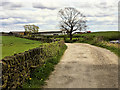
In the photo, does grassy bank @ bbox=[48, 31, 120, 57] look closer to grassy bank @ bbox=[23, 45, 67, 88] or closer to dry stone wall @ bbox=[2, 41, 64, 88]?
grassy bank @ bbox=[23, 45, 67, 88]

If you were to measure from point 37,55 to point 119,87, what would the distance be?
17.7ft

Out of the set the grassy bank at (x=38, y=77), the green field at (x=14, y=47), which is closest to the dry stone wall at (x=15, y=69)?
the grassy bank at (x=38, y=77)

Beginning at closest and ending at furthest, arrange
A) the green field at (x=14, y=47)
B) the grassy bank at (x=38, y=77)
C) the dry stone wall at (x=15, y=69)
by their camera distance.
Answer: the dry stone wall at (x=15, y=69) → the grassy bank at (x=38, y=77) → the green field at (x=14, y=47)

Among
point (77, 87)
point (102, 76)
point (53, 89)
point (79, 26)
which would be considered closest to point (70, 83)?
point (77, 87)

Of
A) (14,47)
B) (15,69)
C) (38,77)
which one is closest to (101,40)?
(14,47)

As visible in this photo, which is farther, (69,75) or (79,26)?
(79,26)

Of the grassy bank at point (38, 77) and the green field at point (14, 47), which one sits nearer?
the grassy bank at point (38, 77)

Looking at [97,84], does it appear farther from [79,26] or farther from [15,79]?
[79,26]

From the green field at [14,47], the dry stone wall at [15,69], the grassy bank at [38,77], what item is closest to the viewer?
the dry stone wall at [15,69]

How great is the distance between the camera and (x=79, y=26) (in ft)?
153

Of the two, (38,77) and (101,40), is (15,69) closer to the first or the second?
(38,77)

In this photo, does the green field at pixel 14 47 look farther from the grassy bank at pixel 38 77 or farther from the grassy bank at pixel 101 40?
the grassy bank at pixel 101 40

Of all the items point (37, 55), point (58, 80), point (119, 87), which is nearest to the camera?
point (119, 87)

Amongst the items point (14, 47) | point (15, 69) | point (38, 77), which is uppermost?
point (15, 69)
